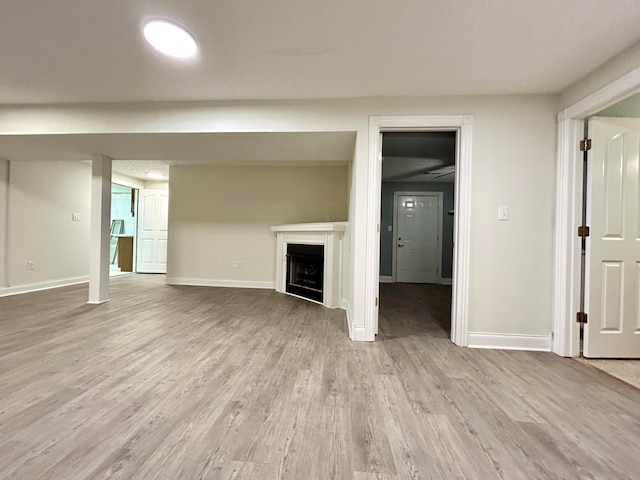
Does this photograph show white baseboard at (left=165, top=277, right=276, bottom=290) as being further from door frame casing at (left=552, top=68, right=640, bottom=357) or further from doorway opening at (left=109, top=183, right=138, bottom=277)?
door frame casing at (left=552, top=68, right=640, bottom=357)

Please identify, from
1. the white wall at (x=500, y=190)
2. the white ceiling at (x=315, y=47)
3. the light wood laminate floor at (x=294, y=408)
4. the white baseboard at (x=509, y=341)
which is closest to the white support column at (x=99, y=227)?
the light wood laminate floor at (x=294, y=408)

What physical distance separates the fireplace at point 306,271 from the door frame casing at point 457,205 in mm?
1656

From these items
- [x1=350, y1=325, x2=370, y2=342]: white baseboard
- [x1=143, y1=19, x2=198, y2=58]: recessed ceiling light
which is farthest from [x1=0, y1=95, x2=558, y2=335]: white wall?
[x1=143, y1=19, x2=198, y2=58]: recessed ceiling light

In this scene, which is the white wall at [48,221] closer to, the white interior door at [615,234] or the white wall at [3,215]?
the white wall at [3,215]

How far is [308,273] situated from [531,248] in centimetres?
291

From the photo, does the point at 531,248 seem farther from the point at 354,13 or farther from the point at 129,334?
the point at 129,334

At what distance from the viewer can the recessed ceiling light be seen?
5.76 feet

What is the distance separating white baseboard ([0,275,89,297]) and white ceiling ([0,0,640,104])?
3.13m

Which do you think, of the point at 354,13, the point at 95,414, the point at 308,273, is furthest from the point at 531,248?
the point at 95,414

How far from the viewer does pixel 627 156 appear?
2.35 metres

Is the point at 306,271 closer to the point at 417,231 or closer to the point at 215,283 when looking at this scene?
the point at 215,283

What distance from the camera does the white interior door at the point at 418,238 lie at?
6480 mm

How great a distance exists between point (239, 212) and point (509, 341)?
4439 millimetres

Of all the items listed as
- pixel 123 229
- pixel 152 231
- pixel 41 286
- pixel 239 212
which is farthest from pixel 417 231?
pixel 123 229
